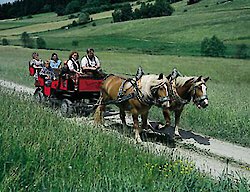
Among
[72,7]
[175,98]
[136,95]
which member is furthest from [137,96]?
[72,7]

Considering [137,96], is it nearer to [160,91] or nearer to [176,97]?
[160,91]

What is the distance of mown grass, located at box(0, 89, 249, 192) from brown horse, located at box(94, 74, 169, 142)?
6.75 feet

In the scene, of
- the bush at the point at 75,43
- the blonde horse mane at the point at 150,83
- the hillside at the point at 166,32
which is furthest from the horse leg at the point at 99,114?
the bush at the point at 75,43

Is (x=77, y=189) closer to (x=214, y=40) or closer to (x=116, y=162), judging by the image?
(x=116, y=162)

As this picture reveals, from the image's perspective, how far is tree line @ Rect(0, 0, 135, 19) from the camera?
113 meters

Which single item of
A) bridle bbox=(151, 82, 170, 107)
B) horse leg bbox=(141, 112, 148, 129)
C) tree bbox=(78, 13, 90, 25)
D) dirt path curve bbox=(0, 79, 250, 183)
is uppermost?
bridle bbox=(151, 82, 170, 107)

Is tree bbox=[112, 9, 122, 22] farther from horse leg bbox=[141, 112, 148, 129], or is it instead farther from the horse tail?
horse leg bbox=[141, 112, 148, 129]

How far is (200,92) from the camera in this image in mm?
9719

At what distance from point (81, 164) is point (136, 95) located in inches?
160

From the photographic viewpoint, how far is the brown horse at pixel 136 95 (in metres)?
9.30

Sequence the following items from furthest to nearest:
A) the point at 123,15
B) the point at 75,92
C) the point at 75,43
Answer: the point at 123,15 → the point at 75,43 → the point at 75,92

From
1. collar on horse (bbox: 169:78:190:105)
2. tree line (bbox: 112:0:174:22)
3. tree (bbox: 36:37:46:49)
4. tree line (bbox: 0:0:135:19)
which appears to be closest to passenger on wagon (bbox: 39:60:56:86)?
collar on horse (bbox: 169:78:190:105)

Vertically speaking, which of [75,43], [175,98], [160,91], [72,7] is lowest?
[75,43]

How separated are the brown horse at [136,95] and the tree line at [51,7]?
3968 inches
